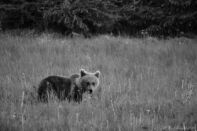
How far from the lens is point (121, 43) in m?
10.8

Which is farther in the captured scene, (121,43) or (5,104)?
(121,43)

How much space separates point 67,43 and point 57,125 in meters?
6.42

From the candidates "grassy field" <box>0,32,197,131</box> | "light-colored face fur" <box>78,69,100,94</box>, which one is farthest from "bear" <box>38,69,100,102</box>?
"grassy field" <box>0,32,197,131</box>

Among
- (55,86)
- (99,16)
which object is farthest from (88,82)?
(99,16)

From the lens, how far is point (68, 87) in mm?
6293

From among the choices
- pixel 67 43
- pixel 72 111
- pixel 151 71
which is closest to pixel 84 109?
pixel 72 111

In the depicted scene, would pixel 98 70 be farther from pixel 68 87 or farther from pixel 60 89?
pixel 60 89

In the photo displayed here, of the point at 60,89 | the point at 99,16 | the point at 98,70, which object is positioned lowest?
the point at 98,70

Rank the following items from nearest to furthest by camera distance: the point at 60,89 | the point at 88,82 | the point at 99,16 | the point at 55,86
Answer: the point at 55,86
the point at 60,89
the point at 88,82
the point at 99,16

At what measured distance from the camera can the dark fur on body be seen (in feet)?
19.5

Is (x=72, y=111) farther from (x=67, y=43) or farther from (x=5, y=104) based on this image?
(x=67, y=43)

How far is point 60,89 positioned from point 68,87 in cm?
17

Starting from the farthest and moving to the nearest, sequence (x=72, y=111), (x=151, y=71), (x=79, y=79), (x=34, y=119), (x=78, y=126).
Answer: (x=151, y=71), (x=79, y=79), (x=72, y=111), (x=34, y=119), (x=78, y=126)

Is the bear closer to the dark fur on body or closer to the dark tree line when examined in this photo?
the dark fur on body
